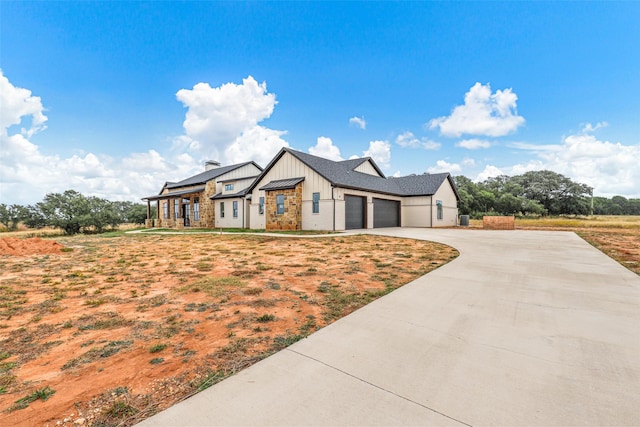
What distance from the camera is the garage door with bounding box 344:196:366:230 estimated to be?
19000 millimetres

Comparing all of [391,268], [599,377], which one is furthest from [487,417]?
[391,268]

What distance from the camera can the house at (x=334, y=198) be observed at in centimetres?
1835

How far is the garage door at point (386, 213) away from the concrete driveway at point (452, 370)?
17.5 m

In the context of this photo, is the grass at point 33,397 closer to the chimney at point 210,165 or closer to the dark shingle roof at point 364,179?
the dark shingle roof at point 364,179

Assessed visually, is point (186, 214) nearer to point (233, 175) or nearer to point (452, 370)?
point (233, 175)

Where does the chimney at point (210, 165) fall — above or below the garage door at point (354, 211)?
above

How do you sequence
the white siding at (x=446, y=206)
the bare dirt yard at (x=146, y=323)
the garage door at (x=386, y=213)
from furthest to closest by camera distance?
the white siding at (x=446, y=206) < the garage door at (x=386, y=213) < the bare dirt yard at (x=146, y=323)

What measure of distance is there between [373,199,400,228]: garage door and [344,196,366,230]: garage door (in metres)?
1.64

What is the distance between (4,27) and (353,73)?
20138mm

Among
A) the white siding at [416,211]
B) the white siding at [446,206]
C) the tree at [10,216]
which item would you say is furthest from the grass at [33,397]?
the tree at [10,216]

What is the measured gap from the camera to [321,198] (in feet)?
60.0

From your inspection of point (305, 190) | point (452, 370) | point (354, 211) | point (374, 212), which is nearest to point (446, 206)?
point (374, 212)

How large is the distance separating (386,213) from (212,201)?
1720cm

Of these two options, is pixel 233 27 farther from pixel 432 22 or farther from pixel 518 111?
pixel 518 111
